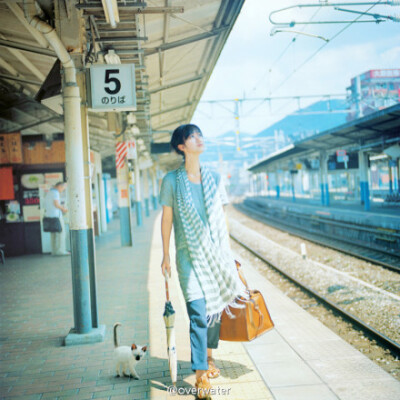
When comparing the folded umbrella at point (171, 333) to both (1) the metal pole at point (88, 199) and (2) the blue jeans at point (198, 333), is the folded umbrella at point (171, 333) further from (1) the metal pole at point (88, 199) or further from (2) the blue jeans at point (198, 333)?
(1) the metal pole at point (88, 199)

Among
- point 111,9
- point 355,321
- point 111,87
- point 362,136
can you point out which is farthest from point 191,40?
point 362,136

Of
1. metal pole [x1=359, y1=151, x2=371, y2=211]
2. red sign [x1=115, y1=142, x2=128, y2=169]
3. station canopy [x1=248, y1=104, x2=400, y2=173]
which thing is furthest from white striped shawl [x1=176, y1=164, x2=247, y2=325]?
metal pole [x1=359, y1=151, x2=371, y2=211]

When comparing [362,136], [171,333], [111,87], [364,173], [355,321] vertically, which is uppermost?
[362,136]

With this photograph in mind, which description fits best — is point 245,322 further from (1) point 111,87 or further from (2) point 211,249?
(1) point 111,87

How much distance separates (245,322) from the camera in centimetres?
325

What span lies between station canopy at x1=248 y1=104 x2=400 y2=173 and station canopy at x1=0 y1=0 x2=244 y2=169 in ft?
20.3

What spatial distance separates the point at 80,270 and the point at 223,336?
6.40 ft

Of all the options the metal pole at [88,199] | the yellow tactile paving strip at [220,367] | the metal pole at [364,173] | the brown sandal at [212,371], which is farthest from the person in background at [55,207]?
the metal pole at [364,173]

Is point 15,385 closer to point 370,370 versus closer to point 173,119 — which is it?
point 370,370

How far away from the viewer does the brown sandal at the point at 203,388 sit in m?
3.12

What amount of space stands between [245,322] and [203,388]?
54 centimetres

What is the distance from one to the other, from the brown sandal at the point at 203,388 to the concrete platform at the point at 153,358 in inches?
4.8

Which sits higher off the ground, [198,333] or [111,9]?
[111,9]

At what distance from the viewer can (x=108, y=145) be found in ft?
69.6
